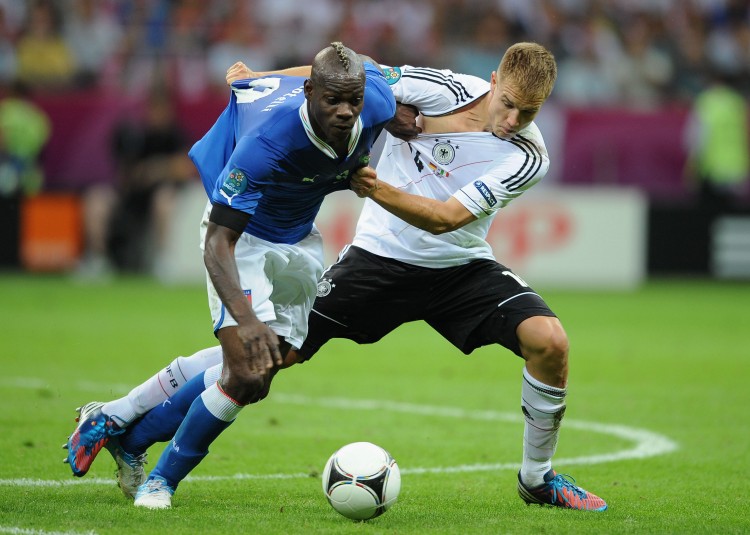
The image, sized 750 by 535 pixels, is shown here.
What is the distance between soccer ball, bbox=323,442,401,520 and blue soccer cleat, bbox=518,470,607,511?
2.48ft

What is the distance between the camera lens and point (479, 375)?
984 cm

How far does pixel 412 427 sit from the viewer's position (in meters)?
7.45

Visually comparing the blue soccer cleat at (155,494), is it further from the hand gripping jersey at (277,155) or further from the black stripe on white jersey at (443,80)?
the black stripe on white jersey at (443,80)

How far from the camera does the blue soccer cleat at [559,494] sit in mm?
5402

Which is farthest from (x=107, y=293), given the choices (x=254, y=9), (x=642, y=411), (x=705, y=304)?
(x=642, y=411)

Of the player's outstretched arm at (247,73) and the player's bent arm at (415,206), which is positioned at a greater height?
the player's outstretched arm at (247,73)

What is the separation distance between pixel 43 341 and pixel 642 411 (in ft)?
18.1

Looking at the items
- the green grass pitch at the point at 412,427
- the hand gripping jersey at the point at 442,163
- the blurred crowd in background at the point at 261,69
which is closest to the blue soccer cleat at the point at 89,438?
the green grass pitch at the point at 412,427

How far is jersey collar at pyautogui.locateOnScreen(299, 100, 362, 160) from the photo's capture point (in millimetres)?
4980

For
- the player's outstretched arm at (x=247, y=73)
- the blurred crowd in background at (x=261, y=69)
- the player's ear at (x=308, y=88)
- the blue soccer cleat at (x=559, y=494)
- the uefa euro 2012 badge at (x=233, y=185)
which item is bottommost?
the blurred crowd in background at (x=261, y=69)

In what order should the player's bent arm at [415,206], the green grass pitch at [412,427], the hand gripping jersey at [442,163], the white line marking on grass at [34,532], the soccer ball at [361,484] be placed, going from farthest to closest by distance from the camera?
the hand gripping jersey at [442,163] → the player's bent arm at [415,206] → the green grass pitch at [412,427] → the soccer ball at [361,484] → the white line marking on grass at [34,532]

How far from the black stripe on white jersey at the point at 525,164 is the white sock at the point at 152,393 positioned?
1609 millimetres

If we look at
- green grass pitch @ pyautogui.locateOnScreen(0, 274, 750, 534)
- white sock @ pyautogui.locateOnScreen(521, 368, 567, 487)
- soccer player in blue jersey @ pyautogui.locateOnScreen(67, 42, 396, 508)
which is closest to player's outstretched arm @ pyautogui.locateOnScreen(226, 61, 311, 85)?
soccer player in blue jersey @ pyautogui.locateOnScreen(67, 42, 396, 508)

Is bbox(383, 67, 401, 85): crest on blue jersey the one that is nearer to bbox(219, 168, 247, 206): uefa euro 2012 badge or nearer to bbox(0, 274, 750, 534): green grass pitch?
bbox(219, 168, 247, 206): uefa euro 2012 badge
